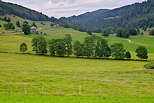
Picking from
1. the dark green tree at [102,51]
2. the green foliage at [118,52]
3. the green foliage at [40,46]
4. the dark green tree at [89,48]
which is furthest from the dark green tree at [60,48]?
the green foliage at [118,52]

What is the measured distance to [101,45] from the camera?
126125mm

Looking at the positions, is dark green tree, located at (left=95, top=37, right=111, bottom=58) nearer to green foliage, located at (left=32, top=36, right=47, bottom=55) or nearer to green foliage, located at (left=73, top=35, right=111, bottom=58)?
green foliage, located at (left=73, top=35, right=111, bottom=58)

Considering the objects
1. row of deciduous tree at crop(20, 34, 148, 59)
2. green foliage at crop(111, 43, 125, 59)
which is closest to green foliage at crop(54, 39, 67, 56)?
row of deciduous tree at crop(20, 34, 148, 59)

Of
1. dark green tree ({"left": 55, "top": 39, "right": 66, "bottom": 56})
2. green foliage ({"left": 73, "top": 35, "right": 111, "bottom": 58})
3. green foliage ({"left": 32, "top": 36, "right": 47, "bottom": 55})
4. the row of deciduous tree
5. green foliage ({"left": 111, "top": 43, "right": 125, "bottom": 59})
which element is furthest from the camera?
green foliage ({"left": 73, "top": 35, "right": 111, "bottom": 58})

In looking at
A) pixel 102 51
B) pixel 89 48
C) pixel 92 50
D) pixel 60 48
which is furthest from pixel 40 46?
pixel 102 51

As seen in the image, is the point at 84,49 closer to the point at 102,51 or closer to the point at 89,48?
the point at 89,48

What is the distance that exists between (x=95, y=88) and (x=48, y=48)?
8150 cm

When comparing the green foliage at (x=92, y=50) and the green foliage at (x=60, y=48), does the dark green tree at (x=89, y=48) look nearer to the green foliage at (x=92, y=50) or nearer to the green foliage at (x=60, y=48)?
the green foliage at (x=92, y=50)

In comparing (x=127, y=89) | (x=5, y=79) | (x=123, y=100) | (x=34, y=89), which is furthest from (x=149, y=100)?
(x=5, y=79)

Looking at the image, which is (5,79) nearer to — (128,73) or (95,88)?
(95,88)

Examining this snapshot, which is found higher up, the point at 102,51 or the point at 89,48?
the point at 89,48

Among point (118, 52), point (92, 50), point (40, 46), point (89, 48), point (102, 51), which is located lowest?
point (118, 52)

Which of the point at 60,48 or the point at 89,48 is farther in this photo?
the point at 89,48

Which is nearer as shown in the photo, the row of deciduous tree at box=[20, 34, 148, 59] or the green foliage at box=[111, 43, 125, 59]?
the green foliage at box=[111, 43, 125, 59]
